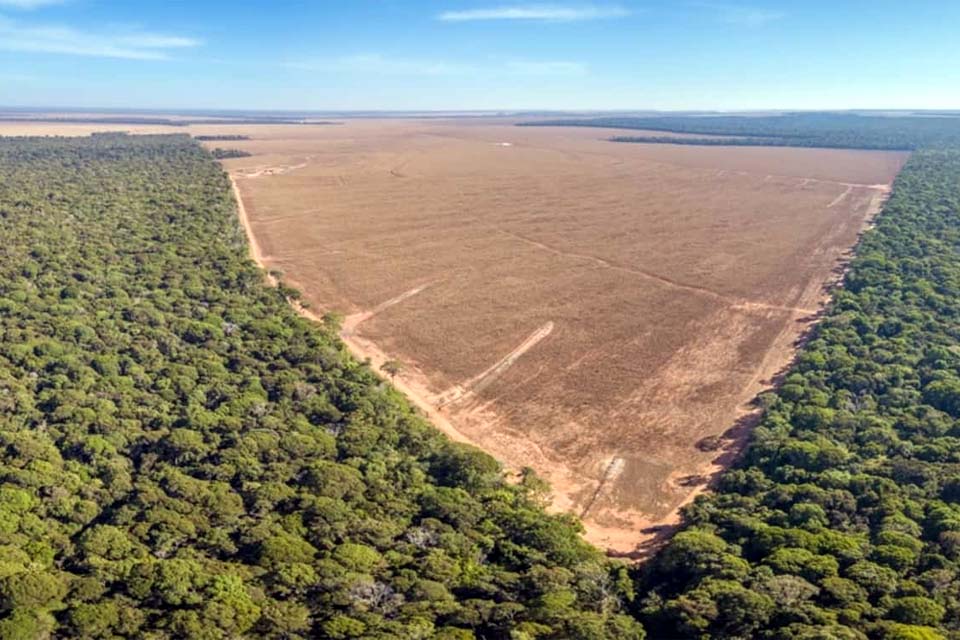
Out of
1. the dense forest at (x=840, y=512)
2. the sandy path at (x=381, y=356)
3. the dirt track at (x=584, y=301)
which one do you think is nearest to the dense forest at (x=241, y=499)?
the sandy path at (x=381, y=356)

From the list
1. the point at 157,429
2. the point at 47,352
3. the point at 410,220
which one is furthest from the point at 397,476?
the point at 410,220

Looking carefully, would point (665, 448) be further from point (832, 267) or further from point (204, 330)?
point (832, 267)

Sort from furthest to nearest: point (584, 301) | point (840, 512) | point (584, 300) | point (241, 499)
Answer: point (584, 300), point (584, 301), point (241, 499), point (840, 512)

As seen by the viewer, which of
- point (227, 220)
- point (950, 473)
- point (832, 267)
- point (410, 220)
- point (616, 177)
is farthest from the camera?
point (616, 177)

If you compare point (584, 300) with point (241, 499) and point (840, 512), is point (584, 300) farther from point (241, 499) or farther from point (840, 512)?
point (241, 499)

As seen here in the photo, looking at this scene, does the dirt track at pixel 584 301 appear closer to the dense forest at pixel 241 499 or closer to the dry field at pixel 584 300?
the dry field at pixel 584 300

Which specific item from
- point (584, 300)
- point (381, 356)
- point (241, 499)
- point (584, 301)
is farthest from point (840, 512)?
point (584, 300)
